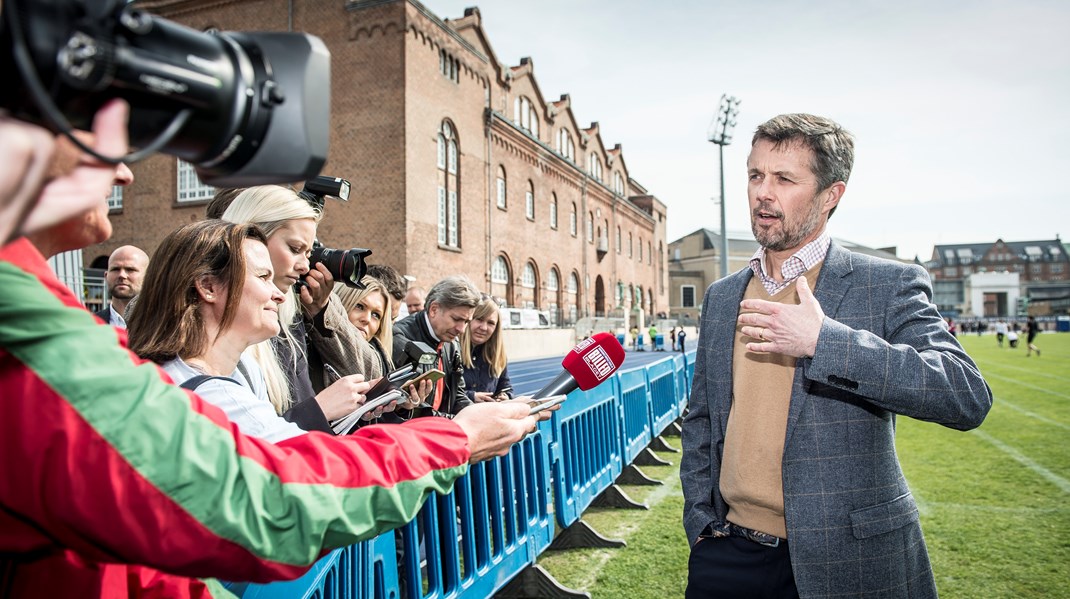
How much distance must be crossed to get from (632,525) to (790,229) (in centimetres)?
418

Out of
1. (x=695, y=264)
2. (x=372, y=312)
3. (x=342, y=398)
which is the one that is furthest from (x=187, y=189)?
(x=695, y=264)

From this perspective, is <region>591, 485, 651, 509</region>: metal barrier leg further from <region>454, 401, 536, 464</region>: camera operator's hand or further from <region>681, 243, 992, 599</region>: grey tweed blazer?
<region>454, 401, 536, 464</region>: camera operator's hand

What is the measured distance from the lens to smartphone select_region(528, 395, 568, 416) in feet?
6.13

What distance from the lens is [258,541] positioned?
1.02m

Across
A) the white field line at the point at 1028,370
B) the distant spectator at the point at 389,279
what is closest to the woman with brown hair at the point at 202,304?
the distant spectator at the point at 389,279

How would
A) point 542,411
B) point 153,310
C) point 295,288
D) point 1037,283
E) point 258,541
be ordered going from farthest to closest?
1. point 1037,283
2. point 295,288
3. point 153,310
4. point 542,411
5. point 258,541

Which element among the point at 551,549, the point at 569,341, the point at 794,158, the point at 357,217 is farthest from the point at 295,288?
the point at 569,341

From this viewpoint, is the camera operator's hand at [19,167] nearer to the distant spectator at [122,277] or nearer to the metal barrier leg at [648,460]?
the distant spectator at [122,277]

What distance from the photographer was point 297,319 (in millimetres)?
3516

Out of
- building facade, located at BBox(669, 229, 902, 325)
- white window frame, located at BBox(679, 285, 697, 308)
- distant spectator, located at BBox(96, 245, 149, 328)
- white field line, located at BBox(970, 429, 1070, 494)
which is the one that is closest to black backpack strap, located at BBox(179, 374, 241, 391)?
distant spectator, located at BBox(96, 245, 149, 328)

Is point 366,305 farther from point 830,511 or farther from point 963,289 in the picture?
point 963,289

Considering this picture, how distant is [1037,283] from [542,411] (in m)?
145

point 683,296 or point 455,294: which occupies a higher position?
point 683,296

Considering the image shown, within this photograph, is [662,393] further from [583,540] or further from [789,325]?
[789,325]
